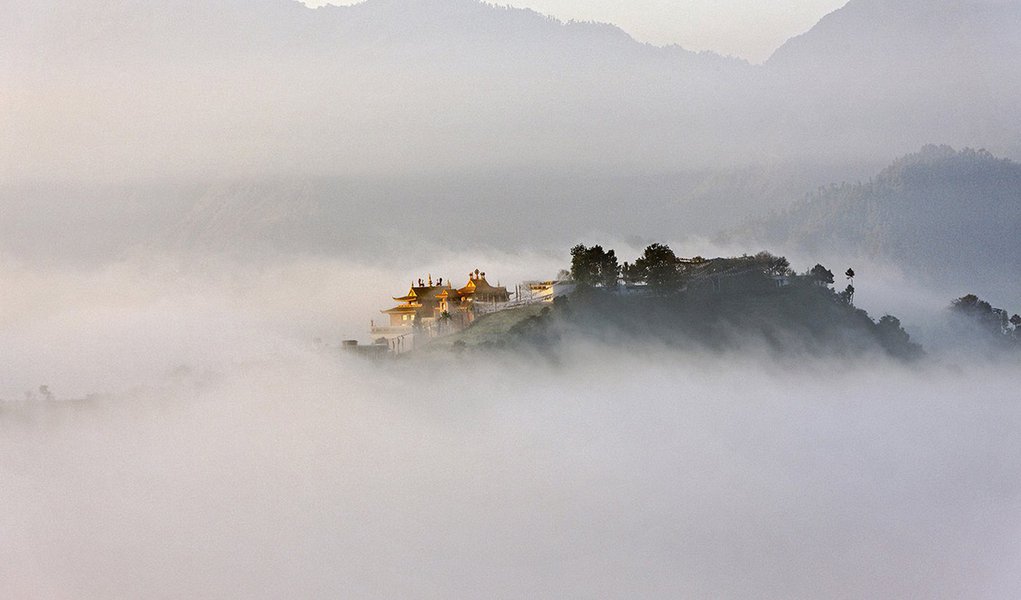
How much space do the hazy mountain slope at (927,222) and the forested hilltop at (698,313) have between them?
3851 centimetres

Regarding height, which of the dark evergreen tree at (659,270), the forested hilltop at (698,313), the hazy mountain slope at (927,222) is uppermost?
the hazy mountain slope at (927,222)

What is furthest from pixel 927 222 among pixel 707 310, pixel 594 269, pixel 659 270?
pixel 594 269

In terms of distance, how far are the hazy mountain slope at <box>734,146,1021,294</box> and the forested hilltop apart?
38515 mm

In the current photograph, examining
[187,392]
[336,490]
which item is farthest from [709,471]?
[187,392]

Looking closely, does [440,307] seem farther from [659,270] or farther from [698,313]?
[698,313]

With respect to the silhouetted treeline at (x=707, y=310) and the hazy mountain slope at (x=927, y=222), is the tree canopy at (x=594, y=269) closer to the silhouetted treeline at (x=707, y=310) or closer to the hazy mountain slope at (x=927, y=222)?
the silhouetted treeline at (x=707, y=310)

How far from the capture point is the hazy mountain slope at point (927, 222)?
15888 cm

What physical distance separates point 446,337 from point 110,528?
27.3m

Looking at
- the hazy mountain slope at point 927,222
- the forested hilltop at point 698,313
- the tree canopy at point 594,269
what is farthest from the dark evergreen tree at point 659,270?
the hazy mountain slope at point 927,222

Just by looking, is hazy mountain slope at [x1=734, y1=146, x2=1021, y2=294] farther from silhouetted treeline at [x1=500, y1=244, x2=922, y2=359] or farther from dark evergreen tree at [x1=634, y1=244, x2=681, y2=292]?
dark evergreen tree at [x1=634, y1=244, x2=681, y2=292]

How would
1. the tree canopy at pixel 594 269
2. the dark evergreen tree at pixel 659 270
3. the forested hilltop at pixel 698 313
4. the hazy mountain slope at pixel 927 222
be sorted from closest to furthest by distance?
the tree canopy at pixel 594 269 → the forested hilltop at pixel 698 313 → the dark evergreen tree at pixel 659 270 → the hazy mountain slope at pixel 927 222

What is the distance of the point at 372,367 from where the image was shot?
109 metres

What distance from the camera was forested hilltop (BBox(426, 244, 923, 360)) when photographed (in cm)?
10400

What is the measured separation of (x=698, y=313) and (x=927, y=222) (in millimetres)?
59739
